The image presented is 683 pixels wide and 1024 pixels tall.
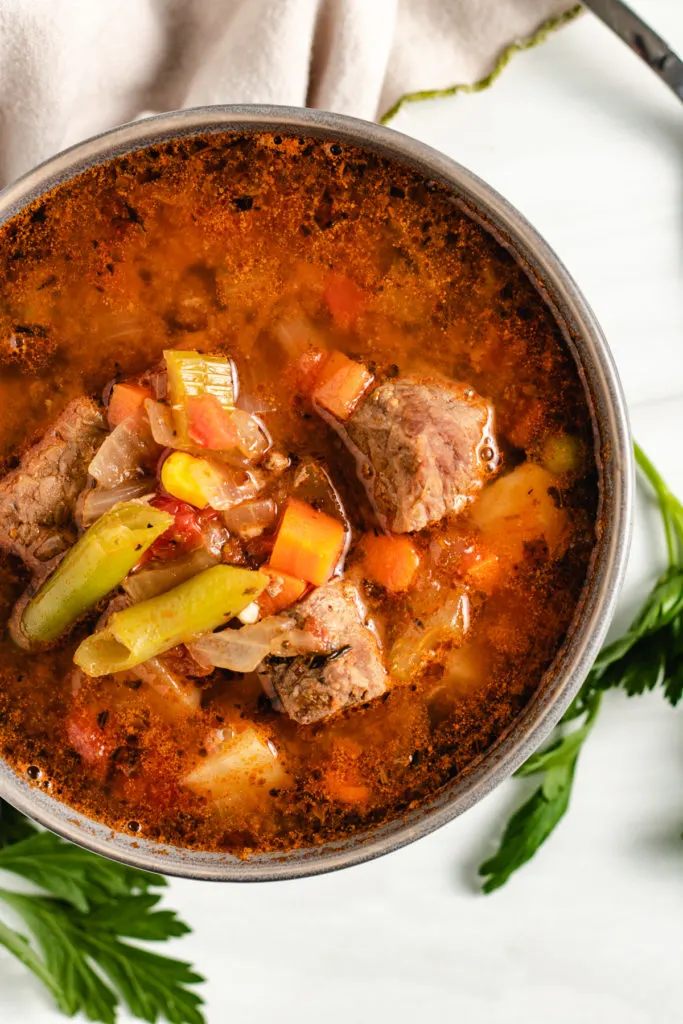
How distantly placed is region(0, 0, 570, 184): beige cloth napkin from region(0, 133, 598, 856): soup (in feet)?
1.60

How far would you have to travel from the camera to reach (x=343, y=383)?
2.18 meters

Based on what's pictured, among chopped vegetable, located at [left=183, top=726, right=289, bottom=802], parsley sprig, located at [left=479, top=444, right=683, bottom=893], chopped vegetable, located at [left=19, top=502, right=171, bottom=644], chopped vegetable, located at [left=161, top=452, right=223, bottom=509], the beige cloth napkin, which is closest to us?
chopped vegetable, located at [left=19, top=502, right=171, bottom=644]

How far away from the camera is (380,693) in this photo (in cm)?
216

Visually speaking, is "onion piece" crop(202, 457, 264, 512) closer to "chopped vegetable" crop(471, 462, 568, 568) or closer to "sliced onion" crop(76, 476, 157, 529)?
"sliced onion" crop(76, 476, 157, 529)

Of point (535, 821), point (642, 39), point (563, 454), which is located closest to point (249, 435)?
point (563, 454)

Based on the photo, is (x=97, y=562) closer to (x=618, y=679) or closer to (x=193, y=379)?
(x=193, y=379)

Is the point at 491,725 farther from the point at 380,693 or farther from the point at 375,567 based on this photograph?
the point at 375,567

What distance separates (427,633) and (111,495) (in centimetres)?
76

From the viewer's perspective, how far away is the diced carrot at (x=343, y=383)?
2.18 m

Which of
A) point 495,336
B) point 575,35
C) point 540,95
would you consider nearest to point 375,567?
point 495,336

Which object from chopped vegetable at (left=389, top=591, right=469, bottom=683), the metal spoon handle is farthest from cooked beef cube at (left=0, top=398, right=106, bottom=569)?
the metal spoon handle

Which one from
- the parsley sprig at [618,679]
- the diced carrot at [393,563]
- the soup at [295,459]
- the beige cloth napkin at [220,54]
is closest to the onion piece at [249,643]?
the soup at [295,459]

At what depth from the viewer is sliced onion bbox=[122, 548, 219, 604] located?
6.88 ft

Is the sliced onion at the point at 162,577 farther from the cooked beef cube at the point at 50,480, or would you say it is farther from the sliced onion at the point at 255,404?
the sliced onion at the point at 255,404
